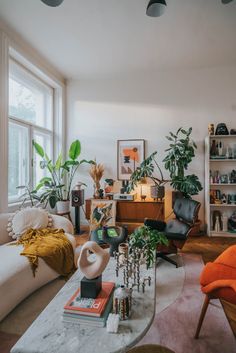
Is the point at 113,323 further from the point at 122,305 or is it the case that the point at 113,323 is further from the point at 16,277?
the point at 16,277

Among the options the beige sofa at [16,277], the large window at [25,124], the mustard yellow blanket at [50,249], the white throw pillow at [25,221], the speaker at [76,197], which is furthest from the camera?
the speaker at [76,197]

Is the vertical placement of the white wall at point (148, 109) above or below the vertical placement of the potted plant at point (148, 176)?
above

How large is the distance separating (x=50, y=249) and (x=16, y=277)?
1.53 feet

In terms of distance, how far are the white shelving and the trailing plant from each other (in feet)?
2.76

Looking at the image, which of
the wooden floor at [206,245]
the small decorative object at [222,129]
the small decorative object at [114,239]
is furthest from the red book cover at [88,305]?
the small decorative object at [222,129]

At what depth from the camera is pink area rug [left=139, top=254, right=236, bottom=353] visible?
1.54 meters

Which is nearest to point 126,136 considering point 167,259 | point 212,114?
point 212,114

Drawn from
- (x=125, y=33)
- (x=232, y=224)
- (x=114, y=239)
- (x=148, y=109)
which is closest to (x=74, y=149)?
(x=148, y=109)

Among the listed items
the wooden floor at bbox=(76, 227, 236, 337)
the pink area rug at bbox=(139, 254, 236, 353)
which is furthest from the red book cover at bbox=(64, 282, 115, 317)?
the wooden floor at bbox=(76, 227, 236, 337)

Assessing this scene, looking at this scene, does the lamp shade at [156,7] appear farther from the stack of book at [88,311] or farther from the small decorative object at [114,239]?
the stack of book at [88,311]

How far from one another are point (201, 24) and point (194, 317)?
139 inches

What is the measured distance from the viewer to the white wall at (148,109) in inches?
173

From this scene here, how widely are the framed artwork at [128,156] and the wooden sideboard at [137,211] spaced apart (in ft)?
2.37

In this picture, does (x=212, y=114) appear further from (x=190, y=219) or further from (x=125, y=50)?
(x=190, y=219)
